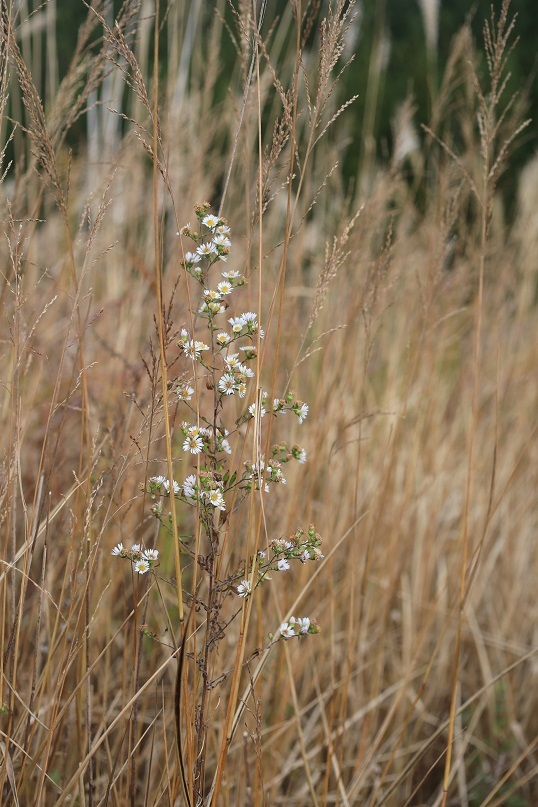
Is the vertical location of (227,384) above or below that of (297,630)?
above

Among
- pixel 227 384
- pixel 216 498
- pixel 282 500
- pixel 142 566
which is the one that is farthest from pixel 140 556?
pixel 282 500

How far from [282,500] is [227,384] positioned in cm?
104

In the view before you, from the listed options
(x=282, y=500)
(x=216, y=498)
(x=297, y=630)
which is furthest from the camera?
(x=282, y=500)

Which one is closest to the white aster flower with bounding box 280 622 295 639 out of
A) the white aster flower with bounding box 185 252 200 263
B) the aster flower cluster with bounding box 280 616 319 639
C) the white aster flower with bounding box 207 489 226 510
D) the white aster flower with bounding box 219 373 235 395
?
the aster flower cluster with bounding box 280 616 319 639

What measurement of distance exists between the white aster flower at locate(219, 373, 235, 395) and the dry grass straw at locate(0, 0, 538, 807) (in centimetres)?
7

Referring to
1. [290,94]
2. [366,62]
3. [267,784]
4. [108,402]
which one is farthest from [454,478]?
[366,62]

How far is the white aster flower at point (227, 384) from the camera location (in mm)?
1025

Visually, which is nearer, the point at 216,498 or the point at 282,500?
the point at 216,498

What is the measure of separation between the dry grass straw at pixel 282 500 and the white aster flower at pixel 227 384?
7 cm

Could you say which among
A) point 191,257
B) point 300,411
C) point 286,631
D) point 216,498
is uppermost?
point 191,257

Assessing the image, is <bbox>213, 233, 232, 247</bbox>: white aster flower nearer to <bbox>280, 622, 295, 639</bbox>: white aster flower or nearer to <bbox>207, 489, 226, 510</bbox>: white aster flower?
<bbox>207, 489, 226, 510</bbox>: white aster flower

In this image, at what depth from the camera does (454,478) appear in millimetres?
2502

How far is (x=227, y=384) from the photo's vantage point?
1.03 meters

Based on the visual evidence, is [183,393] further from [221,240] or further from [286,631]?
[286,631]
